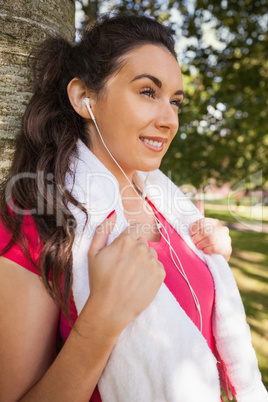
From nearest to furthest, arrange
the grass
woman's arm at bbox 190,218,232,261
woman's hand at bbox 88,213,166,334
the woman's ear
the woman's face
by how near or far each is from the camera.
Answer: woman's hand at bbox 88,213,166,334
the woman's face
the woman's ear
woman's arm at bbox 190,218,232,261
the grass

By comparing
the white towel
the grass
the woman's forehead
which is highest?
the woman's forehead

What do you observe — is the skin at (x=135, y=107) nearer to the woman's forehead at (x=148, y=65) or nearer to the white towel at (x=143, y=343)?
the woman's forehead at (x=148, y=65)

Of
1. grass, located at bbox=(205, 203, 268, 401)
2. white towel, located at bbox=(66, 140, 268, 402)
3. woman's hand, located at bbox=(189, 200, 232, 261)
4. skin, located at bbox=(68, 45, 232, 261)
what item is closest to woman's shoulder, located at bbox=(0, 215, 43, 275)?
white towel, located at bbox=(66, 140, 268, 402)

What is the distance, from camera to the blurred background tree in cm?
538

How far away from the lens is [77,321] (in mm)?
1092

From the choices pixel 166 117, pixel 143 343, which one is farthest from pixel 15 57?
pixel 143 343

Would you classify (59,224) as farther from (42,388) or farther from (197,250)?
(197,250)

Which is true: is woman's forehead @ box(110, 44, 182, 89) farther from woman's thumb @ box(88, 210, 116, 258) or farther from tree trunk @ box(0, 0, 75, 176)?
woman's thumb @ box(88, 210, 116, 258)

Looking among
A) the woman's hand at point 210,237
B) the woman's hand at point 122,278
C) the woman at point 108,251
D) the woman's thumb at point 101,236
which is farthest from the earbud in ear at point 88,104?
the woman's hand at point 210,237

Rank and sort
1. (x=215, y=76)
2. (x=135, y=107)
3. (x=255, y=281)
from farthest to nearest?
(x=255, y=281) → (x=215, y=76) → (x=135, y=107)

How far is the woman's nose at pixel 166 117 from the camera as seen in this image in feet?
5.06

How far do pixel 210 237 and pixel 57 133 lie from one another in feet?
2.99

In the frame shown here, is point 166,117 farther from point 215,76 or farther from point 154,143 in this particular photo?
point 215,76

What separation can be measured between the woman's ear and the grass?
3.53m
